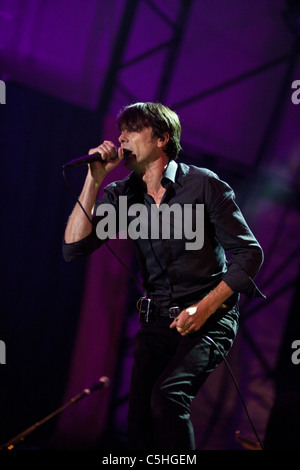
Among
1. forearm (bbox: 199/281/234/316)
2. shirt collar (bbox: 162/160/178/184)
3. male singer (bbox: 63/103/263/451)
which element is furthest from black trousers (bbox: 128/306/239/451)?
shirt collar (bbox: 162/160/178/184)

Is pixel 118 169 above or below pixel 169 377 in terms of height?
above

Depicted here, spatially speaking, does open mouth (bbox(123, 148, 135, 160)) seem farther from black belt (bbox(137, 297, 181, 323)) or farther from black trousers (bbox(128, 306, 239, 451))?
black trousers (bbox(128, 306, 239, 451))

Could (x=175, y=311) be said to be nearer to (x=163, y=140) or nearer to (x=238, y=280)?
(x=238, y=280)

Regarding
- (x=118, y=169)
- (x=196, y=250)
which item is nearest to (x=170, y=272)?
(x=196, y=250)

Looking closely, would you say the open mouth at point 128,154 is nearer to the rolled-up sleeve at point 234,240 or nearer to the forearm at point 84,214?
the forearm at point 84,214

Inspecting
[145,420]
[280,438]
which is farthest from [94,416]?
[280,438]

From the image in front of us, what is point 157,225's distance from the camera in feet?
8.02

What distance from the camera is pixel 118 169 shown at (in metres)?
4.44

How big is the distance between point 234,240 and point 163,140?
2.60 ft

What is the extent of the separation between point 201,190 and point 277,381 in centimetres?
326

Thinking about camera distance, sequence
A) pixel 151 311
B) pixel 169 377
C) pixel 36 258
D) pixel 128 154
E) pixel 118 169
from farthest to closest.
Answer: pixel 118 169, pixel 36 258, pixel 128 154, pixel 151 311, pixel 169 377

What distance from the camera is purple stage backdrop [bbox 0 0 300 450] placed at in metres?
3.91

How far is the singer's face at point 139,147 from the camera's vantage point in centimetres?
250
